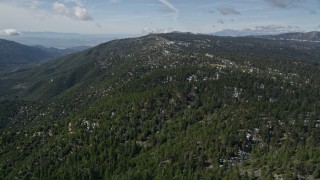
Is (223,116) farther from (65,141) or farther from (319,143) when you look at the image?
(65,141)

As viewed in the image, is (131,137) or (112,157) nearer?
(112,157)

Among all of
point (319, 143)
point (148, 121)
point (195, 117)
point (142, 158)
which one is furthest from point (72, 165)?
point (319, 143)

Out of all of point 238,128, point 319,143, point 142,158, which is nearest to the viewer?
point 319,143

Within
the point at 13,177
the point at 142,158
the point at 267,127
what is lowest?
the point at 13,177

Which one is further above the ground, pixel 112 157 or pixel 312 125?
pixel 312 125

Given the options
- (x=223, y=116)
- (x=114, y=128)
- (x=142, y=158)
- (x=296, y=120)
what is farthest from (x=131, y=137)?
(x=296, y=120)

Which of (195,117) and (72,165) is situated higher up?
(195,117)

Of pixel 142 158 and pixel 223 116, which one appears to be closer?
pixel 142 158

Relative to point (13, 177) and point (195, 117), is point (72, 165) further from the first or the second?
point (195, 117)

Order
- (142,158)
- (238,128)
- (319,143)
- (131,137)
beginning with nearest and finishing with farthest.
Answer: (319,143) < (142,158) < (238,128) < (131,137)
